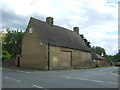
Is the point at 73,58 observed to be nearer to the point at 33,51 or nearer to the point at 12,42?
the point at 33,51

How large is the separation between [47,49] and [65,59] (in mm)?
5517

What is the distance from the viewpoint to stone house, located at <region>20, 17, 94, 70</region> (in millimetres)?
27172

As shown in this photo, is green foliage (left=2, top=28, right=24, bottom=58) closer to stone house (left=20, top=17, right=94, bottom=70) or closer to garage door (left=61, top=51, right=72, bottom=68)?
stone house (left=20, top=17, right=94, bottom=70)

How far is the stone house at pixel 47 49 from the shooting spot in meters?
27.2

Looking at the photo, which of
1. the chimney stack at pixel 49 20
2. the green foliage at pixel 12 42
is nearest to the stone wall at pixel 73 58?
the chimney stack at pixel 49 20

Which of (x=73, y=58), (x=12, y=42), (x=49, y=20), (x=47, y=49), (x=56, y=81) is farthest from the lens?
(x=12, y=42)

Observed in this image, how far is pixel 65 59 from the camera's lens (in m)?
30.6

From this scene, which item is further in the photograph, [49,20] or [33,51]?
[49,20]

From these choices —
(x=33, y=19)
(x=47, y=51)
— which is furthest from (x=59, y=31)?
(x=47, y=51)

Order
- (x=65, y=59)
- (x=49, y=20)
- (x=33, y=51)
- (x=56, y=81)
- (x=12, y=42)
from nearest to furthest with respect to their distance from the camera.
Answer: (x=56, y=81) < (x=33, y=51) < (x=65, y=59) < (x=49, y=20) < (x=12, y=42)

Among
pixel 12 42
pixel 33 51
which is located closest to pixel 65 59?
pixel 33 51

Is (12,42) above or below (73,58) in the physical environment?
above

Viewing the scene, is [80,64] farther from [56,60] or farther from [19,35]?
[19,35]

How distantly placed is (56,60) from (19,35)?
2087 cm
